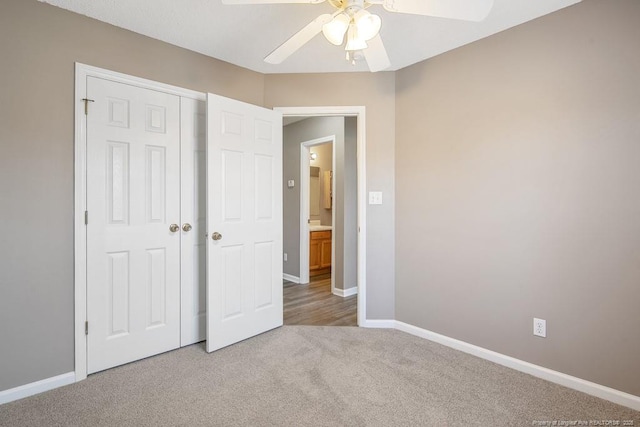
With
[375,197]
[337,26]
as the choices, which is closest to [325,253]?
[375,197]

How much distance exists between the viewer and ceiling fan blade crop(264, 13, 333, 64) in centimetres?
143

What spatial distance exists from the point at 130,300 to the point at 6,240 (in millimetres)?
776

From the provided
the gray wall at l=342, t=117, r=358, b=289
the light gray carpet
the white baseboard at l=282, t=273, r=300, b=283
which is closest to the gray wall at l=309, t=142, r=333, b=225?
the white baseboard at l=282, t=273, r=300, b=283

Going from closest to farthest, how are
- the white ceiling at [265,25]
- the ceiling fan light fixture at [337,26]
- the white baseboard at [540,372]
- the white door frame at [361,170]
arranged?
the ceiling fan light fixture at [337,26] → the white baseboard at [540,372] → the white ceiling at [265,25] → the white door frame at [361,170]

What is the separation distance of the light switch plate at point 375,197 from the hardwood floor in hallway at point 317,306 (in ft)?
3.86

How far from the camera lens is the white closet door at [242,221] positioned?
7.91ft

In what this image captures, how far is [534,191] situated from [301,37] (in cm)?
178

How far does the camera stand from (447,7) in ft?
4.38

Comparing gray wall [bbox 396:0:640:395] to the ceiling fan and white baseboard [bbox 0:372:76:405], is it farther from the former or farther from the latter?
white baseboard [bbox 0:372:76:405]

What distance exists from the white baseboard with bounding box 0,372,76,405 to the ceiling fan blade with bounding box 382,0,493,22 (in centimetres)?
276

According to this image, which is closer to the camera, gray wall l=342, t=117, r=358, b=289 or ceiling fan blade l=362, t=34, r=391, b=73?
ceiling fan blade l=362, t=34, r=391, b=73

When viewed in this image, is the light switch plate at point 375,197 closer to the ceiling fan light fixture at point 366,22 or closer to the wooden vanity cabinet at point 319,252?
the ceiling fan light fixture at point 366,22

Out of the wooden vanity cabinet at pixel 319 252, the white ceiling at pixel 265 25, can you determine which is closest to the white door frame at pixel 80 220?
the white ceiling at pixel 265 25

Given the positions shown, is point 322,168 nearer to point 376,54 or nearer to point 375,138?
point 375,138
